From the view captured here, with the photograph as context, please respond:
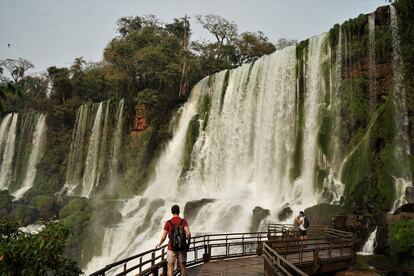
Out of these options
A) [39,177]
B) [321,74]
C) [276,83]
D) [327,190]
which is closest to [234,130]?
[276,83]

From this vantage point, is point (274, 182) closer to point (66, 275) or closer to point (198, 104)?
point (198, 104)

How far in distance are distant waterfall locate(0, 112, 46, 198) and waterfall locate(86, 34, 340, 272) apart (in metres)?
23.0

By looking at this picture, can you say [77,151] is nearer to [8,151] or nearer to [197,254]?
[8,151]

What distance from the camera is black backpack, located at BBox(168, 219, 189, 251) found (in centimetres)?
759

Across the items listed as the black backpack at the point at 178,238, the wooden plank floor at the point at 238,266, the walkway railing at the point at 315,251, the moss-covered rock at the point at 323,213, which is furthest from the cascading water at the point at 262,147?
the black backpack at the point at 178,238

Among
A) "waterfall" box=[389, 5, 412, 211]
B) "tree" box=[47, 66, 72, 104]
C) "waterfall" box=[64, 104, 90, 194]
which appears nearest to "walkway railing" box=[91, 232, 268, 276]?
"waterfall" box=[389, 5, 412, 211]

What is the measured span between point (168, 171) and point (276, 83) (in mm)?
13288

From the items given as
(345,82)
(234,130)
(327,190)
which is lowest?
(327,190)

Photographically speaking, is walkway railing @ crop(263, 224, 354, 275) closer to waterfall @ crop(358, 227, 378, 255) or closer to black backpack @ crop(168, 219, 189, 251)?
waterfall @ crop(358, 227, 378, 255)

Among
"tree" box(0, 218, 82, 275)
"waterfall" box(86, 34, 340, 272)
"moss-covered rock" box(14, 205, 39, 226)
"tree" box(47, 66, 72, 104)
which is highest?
"tree" box(47, 66, 72, 104)

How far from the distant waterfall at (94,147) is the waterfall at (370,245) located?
3170 cm

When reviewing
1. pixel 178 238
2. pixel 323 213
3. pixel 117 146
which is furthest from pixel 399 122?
pixel 117 146

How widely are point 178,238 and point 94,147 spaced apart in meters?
41.3

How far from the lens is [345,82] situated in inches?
1046
